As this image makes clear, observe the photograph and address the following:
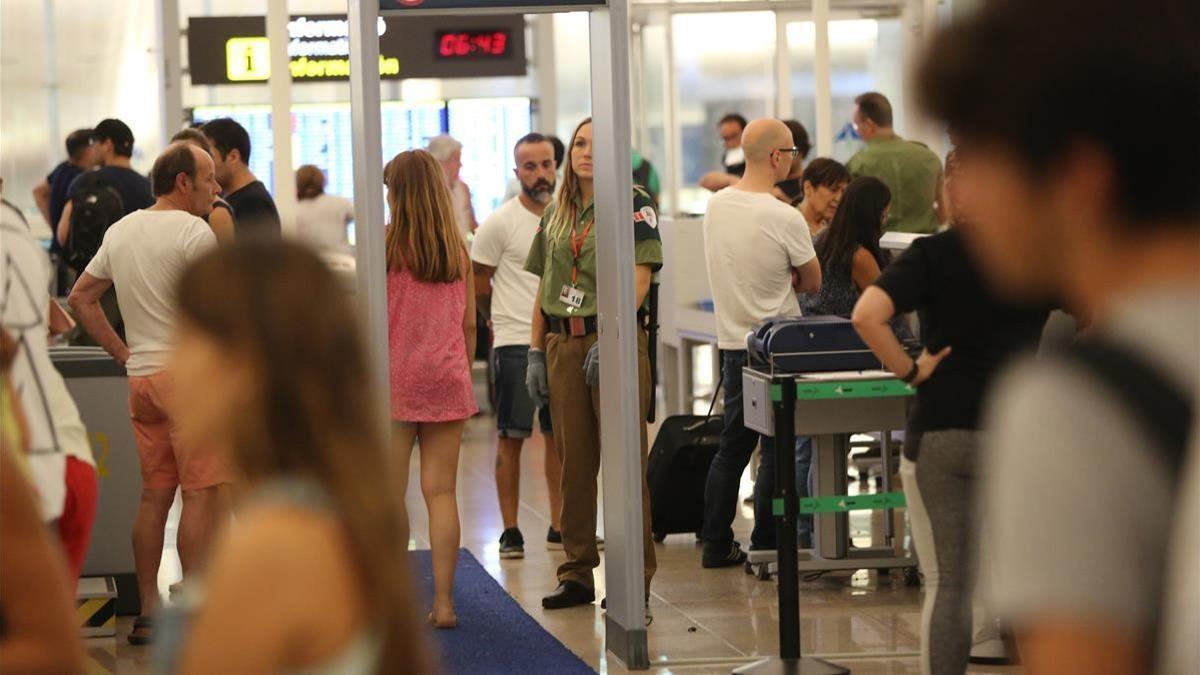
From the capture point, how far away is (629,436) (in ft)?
17.3

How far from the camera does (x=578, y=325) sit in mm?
6180

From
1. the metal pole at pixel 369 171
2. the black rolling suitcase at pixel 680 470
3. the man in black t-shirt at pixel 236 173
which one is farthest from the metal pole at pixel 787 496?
the man in black t-shirt at pixel 236 173

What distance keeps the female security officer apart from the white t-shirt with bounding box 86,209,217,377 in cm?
128

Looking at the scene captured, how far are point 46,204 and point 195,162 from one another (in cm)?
837

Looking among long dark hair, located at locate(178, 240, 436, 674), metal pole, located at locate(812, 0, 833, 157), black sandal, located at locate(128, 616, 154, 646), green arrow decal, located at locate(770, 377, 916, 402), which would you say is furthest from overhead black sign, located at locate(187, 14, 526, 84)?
long dark hair, located at locate(178, 240, 436, 674)

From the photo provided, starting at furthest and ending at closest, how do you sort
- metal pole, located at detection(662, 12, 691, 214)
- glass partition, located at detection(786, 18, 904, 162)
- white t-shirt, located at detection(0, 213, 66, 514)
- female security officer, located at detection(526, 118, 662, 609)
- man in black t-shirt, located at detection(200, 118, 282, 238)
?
metal pole, located at detection(662, 12, 691, 214) < glass partition, located at detection(786, 18, 904, 162) < man in black t-shirt, located at detection(200, 118, 282, 238) < female security officer, located at detection(526, 118, 662, 609) < white t-shirt, located at detection(0, 213, 66, 514)

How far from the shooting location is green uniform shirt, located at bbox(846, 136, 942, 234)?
813 cm

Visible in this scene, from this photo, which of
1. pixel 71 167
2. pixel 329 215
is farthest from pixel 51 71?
pixel 71 167

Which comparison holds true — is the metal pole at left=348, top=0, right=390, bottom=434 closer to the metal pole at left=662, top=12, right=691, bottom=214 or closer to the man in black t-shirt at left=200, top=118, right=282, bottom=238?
the man in black t-shirt at left=200, top=118, right=282, bottom=238

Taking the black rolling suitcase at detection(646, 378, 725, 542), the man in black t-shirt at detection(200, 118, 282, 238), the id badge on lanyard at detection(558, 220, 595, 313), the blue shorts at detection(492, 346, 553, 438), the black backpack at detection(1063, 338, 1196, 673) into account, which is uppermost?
the man in black t-shirt at detection(200, 118, 282, 238)

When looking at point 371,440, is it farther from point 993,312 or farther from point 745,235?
point 745,235

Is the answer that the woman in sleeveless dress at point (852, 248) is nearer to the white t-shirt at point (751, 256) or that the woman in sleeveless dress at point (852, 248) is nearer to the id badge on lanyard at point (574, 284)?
the white t-shirt at point (751, 256)

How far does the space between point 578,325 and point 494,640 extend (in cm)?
119

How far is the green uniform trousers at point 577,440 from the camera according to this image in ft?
20.1
